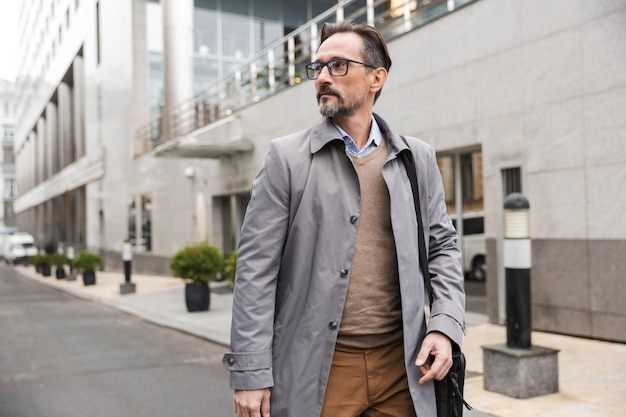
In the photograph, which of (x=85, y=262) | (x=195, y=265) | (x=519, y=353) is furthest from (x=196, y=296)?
(x=85, y=262)

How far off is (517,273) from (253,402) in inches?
155

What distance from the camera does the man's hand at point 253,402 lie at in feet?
6.77

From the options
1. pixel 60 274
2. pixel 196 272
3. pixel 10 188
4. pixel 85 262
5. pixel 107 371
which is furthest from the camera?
pixel 10 188

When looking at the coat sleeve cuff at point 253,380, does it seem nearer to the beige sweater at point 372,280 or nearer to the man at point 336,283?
the man at point 336,283

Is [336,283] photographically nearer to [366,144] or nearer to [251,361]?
[251,361]

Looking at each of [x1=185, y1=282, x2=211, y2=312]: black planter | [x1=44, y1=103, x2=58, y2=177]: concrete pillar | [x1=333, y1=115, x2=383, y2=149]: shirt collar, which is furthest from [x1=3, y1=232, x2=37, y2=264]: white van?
[x1=333, y1=115, x2=383, y2=149]: shirt collar

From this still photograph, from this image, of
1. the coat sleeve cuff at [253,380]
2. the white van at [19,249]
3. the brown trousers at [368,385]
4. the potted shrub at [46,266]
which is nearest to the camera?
the coat sleeve cuff at [253,380]

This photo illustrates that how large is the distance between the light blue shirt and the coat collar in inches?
1.2

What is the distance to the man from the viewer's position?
6.93 ft

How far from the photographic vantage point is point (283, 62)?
16875 millimetres

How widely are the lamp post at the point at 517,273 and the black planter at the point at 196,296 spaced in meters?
7.67

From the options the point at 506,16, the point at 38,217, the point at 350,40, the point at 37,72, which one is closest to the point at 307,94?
the point at 506,16

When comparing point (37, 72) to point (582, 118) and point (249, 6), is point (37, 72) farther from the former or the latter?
Answer: point (582, 118)

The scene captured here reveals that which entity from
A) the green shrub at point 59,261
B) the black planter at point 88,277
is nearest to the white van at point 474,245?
the black planter at point 88,277
